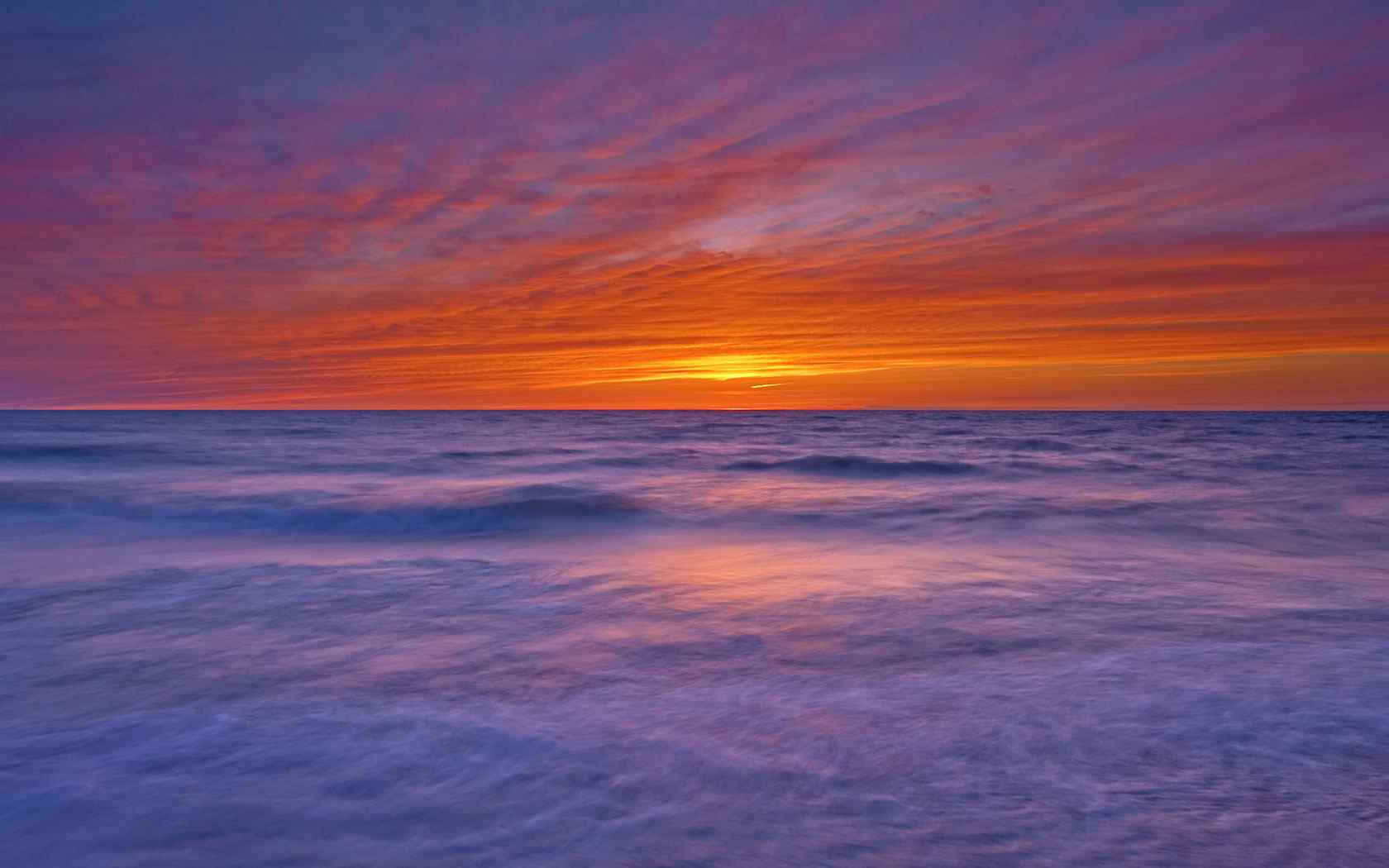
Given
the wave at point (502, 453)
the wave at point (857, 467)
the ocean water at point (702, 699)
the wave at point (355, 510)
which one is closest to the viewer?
the ocean water at point (702, 699)

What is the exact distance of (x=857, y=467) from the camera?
2355 centimetres

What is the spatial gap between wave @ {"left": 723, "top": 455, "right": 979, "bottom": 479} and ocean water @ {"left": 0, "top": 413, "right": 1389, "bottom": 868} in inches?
415

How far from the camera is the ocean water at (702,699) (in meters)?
2.91

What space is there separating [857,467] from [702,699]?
19803 millimetres

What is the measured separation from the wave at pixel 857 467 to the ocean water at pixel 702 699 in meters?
10.5

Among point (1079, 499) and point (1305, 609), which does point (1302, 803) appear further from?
point (1079, 499)

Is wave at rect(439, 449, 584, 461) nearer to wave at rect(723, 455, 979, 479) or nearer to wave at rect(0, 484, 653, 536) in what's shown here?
wave at rect(723, 455, 979, 479)

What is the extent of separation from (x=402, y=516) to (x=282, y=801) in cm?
1015

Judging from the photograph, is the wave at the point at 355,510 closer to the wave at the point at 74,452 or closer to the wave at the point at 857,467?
the wave at the point at 857,467

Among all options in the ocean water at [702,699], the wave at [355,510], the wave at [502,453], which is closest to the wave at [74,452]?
the wave at [502,453]

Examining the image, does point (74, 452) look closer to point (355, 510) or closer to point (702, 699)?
point (355, 510)

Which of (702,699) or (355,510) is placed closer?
(702,699)

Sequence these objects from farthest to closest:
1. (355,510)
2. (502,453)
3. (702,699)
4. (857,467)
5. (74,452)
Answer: (502,453)
(74,452)
(857,467)
(355,510)
(702,699)

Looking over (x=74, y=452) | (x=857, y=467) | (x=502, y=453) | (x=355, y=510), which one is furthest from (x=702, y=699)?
(x=74, y=452)
